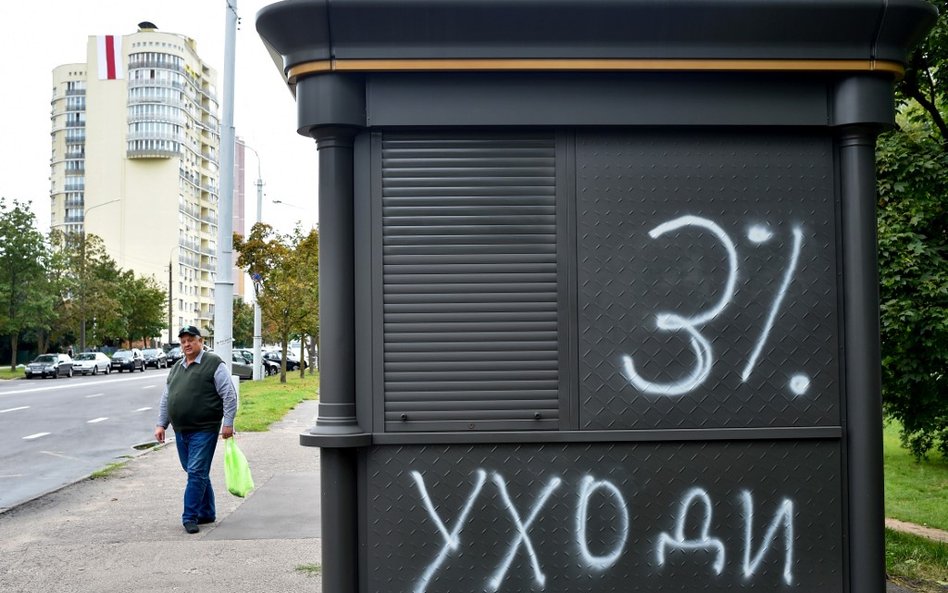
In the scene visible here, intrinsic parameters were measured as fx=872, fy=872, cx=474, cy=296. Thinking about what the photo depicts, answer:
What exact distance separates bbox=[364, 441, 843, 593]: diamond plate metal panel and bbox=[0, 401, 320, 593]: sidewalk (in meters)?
2.04

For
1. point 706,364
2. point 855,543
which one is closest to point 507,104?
point 706,364

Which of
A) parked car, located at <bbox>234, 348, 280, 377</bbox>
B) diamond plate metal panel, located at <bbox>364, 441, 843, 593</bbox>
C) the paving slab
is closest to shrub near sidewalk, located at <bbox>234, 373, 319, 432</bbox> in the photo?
the paving slab

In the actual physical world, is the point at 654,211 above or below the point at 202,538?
above

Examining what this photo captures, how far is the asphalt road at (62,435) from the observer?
11.5 meters

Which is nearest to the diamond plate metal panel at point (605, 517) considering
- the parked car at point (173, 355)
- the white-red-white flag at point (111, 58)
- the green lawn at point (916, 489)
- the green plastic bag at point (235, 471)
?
the green plastic bag at point (235, 471)

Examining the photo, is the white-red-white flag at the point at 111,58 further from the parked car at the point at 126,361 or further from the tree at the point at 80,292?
the parked car at the point at 126,361

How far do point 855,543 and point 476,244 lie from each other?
234 cm

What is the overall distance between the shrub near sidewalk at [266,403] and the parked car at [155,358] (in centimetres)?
3300

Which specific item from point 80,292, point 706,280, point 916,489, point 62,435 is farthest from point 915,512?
point 80,292

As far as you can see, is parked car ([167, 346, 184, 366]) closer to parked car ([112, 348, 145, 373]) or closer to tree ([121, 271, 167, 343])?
tree ([121, 271, 167, 343])

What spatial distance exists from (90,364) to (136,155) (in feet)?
185

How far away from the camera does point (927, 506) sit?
36.0 feet

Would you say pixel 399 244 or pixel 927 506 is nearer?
pixel 399 244

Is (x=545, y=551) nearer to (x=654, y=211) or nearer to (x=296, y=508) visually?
(x=654, y=211)
